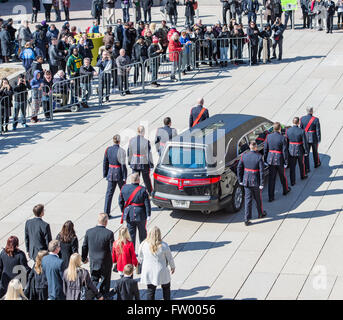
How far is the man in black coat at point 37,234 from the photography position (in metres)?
13.2

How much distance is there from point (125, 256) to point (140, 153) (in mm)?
4790

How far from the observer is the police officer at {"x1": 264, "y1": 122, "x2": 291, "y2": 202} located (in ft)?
55.8

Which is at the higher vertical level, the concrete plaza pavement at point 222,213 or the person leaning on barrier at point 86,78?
the person leaning on barrier at point 86,78

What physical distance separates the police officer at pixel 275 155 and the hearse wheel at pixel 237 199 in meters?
0.69

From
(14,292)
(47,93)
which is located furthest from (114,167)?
(47,93)

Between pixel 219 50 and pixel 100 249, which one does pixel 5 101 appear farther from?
pixel 100 249

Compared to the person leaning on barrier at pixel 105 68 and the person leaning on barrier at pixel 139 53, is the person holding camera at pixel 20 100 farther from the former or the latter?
the person leaning on barrier at pixel 139 53

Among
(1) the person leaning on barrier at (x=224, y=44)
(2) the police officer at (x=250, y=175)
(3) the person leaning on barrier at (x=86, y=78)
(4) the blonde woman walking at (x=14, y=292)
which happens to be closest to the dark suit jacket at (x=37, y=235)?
(4) the blonde woman walking at (x=14, y=292)

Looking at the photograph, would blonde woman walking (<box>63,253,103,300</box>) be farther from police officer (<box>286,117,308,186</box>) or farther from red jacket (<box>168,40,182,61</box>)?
red jacket (<box>168,40,182,61</box>)

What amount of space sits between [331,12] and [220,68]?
6.55 metres

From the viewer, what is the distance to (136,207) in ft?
47.0

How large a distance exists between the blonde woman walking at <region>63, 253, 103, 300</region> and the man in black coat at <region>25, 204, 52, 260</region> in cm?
180
